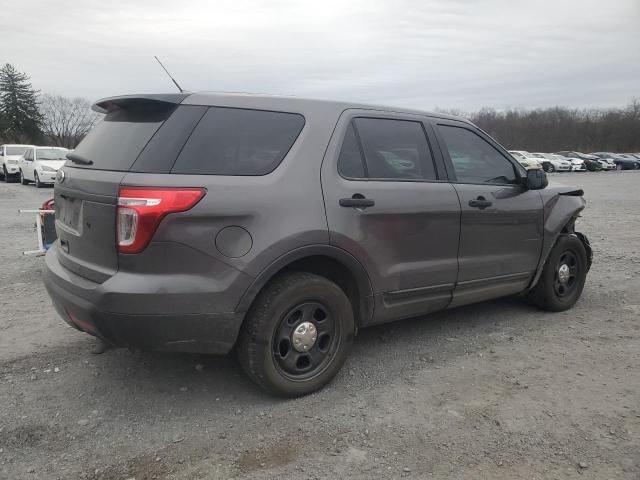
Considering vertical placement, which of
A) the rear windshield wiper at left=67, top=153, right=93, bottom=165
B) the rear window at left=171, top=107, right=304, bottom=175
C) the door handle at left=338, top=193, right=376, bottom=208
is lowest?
the door handle at left=338, top=193, right=376, bottom=208

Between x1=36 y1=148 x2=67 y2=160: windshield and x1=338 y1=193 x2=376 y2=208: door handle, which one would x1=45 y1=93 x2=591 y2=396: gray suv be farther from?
x1=36 y1=148 x2=67 y2=160: windshield

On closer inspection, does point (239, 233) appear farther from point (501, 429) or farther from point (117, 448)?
point (501, 429)

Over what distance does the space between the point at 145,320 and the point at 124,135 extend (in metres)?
1.13

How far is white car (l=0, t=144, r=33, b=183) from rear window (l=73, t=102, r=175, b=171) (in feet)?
76.4

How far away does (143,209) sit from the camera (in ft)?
9.11

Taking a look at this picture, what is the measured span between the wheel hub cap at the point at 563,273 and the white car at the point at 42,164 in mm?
19070

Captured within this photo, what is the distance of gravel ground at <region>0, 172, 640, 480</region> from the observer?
2.72 metres

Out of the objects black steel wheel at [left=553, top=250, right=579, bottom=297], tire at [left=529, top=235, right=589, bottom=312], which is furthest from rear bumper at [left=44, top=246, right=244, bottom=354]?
black steel wheel at [left=553, top=250, right=579, bottom=297]

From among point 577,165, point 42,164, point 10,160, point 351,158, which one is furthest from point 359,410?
point 577,165

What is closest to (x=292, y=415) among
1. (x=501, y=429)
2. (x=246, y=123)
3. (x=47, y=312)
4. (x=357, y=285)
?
(x=357, y=285)

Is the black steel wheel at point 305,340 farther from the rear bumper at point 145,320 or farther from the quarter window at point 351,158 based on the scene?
the quarter window at point 351,158

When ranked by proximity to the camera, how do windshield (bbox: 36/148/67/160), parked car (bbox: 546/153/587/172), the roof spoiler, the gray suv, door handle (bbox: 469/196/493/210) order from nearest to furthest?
the gray suv, the roof spoiler, door handle (bbox: 469/196/493/210), windshield (bbox: 36/148/67/160), parked car (bbox: 546/153/587/172)

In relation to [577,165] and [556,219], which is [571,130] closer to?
[577,165]

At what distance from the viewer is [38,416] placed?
10.3ft
